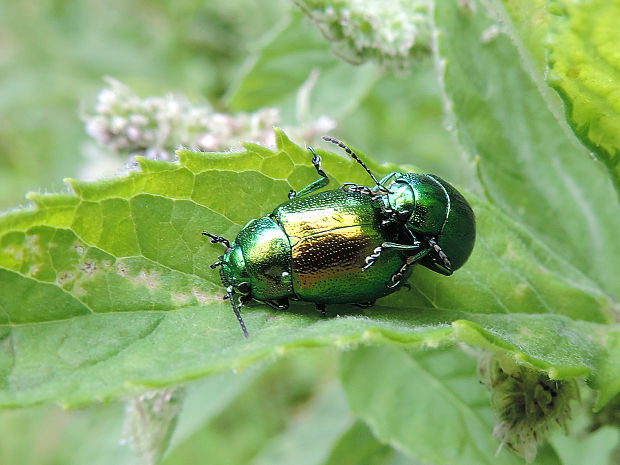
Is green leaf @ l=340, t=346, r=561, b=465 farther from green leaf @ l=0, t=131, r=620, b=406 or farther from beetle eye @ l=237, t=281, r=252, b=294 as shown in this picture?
beetle eye @ l=237, t=281, r=252, b=294

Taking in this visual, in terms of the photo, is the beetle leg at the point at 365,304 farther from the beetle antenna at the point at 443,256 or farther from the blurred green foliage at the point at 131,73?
the blurred green foliage at the point at 131,73

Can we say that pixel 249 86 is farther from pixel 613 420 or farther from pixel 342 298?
pixel 613 420

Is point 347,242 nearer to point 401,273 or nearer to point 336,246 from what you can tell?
point 336,246

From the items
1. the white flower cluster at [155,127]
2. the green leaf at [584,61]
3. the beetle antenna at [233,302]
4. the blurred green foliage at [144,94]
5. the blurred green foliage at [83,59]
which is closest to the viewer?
the green leaf at [584,61]

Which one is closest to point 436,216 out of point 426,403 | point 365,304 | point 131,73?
point 365,304

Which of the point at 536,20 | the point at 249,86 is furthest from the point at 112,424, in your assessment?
the point at 536,20

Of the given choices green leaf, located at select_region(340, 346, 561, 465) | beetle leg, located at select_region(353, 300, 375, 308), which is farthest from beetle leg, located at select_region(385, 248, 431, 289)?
green leaf, located at select_region(340, 346, 561, 465)

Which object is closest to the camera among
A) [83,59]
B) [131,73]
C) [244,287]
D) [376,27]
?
[244,287]

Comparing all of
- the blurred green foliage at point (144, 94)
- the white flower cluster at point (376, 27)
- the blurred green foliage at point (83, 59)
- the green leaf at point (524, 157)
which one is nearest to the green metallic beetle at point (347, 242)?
the green leaf at point (524, 157)
